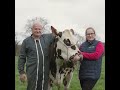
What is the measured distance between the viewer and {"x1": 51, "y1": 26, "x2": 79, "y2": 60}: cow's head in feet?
14.0

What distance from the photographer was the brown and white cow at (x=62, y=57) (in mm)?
4305

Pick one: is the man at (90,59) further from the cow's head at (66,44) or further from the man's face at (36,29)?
the man's face at (36,29)

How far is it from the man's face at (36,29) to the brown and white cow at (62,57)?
0.57 ft

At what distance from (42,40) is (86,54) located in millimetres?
579

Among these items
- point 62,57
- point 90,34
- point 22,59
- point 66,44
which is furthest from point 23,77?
point 90,34

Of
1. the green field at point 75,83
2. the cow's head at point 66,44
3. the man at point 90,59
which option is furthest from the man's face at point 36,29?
the man at point 90,59

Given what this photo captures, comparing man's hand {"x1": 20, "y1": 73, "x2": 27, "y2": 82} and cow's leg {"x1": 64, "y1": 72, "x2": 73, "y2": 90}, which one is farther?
cow's leg {"x1": 64, "y1": 72, "x2": 73, "y2": 90}

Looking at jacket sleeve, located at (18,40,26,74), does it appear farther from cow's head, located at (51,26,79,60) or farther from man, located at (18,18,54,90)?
cow's head, located at (51,26,79,60)

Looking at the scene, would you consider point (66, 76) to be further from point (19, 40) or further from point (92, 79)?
point (19, 40)

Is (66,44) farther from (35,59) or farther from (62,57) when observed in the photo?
(35,59)

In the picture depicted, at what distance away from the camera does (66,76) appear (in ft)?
14.8

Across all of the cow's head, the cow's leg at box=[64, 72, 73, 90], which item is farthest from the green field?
the cow's head

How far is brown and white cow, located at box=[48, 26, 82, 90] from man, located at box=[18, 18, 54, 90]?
0.11m
